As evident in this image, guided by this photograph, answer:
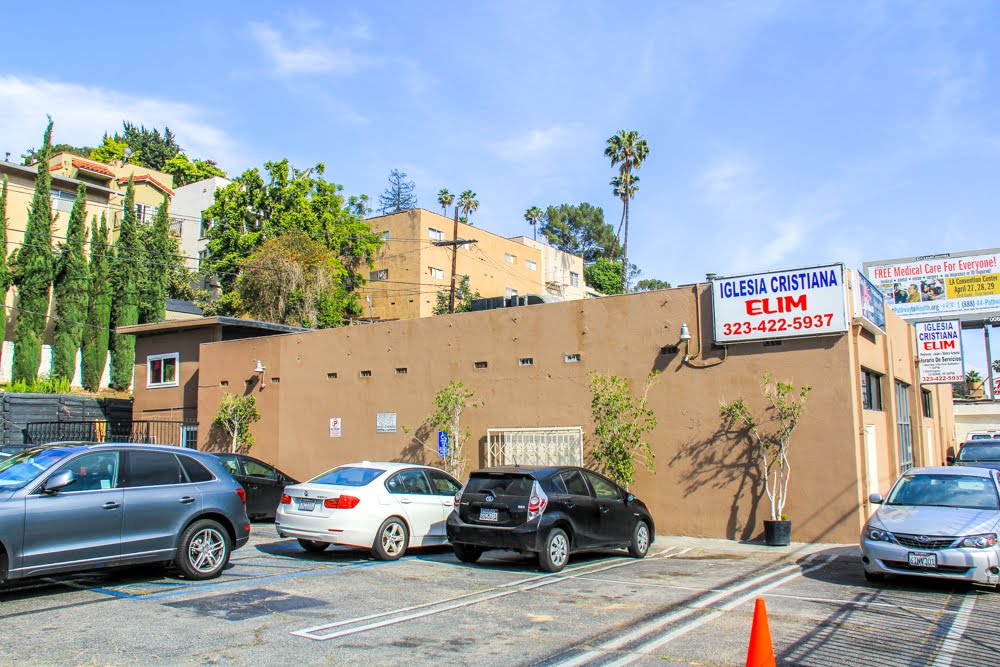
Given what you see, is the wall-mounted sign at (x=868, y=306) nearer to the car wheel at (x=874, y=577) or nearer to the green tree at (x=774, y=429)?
the green tree at (x=774, y=429)

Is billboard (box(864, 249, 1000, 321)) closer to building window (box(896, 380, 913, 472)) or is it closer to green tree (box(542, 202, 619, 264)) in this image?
building window (box(896, 380, 913, 472))

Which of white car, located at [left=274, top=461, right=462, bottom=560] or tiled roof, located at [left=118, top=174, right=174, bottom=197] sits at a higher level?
tiled roof, located at [left=118, top=174, right=174, bottom=197]

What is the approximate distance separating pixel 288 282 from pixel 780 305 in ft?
93.7

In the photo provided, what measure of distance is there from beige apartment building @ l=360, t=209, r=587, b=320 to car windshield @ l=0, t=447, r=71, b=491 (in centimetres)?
3688

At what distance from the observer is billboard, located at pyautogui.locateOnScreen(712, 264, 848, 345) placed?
46.0 feet

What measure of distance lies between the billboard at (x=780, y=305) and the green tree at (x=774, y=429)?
0.95m

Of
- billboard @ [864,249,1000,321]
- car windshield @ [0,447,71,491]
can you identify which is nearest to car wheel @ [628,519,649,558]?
car windshield @ [0,447,71,491]

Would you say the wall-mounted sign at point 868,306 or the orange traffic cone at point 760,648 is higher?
the wall-mounted sign at point 868,306

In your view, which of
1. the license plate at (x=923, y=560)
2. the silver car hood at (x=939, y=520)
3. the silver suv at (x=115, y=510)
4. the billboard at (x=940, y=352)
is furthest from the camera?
the billboard at (x=940, y=352)

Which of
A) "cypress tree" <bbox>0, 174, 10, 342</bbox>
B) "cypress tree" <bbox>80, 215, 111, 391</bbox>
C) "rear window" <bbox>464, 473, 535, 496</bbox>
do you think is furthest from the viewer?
"cypress tree" <bbox>80, 215, 111, 391</bbox>

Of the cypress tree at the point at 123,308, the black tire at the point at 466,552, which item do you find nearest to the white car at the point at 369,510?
the black tire at the point at 466,552

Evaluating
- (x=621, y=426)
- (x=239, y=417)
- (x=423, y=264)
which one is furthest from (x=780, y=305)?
(x=423, y=264)

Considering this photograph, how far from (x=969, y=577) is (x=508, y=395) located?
1008cm

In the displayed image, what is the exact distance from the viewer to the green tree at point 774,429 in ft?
45.9
